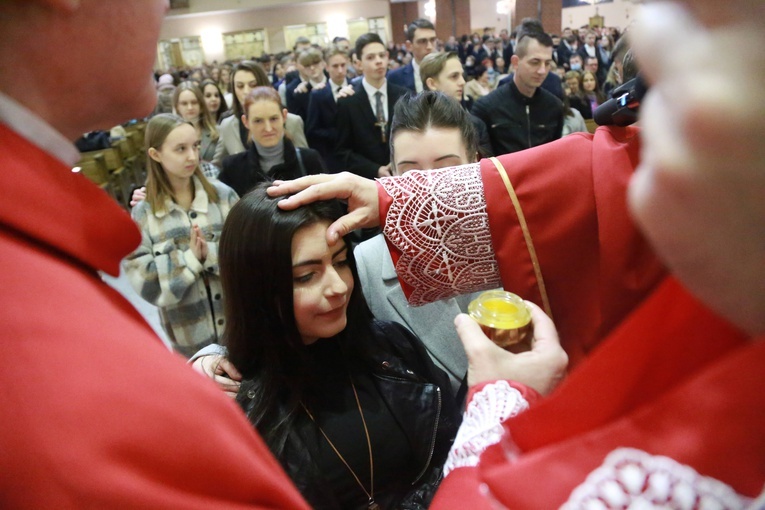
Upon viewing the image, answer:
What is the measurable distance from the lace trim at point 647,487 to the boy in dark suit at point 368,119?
3.39 m

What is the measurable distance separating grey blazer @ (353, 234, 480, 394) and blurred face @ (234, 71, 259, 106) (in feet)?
8.30

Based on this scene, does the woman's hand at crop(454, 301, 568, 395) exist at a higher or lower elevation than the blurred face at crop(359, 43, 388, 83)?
lower

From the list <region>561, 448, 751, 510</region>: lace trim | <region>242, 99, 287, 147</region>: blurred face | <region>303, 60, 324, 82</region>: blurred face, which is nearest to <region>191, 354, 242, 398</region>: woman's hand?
<region>561, 448, 751, 510</region>: lace trim

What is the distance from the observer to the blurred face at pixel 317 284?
1317mm

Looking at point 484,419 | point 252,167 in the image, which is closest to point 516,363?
point 484,419

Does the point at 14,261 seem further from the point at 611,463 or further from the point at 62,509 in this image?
the point at 611,463

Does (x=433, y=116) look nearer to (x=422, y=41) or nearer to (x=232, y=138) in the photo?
(x=232, y=138)

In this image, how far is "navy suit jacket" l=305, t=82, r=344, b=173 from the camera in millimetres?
4199

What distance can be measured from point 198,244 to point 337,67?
3.06 m

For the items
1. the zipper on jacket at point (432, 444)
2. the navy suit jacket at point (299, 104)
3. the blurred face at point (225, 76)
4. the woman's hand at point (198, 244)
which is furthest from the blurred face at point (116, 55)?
the blurred face at point (225, 76)

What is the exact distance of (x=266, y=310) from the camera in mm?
1354

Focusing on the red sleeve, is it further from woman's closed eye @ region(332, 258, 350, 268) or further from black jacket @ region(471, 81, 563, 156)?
black jacket @ region(471, 81, 563, 156)

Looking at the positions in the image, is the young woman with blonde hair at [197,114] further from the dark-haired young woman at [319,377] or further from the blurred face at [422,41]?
the dark-haired young woman at [319,377]

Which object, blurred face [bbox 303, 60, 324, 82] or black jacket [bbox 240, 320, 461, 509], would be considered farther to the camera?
blurred face [bbox 303, 60, 324, 82]
